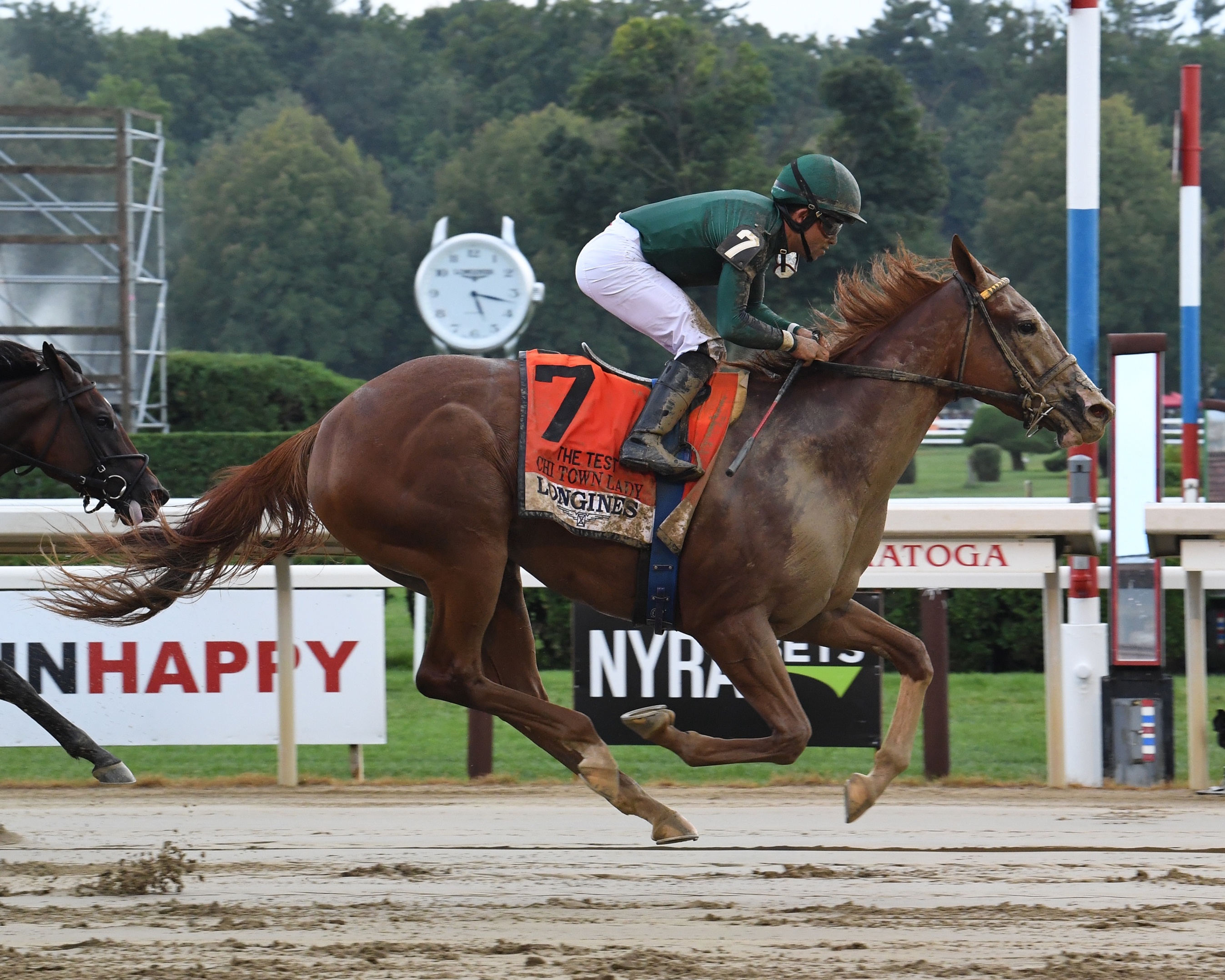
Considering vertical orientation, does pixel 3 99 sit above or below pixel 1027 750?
above

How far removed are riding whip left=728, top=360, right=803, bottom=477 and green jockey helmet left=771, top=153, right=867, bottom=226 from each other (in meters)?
0.40

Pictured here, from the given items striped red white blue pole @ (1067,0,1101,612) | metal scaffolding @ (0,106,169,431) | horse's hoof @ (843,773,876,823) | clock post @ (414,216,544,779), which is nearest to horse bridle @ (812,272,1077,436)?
horse's hoof @ (843,773,876,823)

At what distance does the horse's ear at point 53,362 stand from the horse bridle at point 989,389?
2.36m

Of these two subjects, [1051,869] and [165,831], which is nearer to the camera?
[1051,869]

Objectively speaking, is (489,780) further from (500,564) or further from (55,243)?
(55,243)

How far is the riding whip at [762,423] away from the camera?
4.11 meters

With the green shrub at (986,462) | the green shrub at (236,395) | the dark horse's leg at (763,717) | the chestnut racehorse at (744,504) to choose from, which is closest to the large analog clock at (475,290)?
Result: the green shrub at (236,395)

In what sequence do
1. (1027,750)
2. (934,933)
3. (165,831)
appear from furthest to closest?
(1027,750)
(165,831)
(934,933)

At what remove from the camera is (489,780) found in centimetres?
596

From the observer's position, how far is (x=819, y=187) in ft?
13.6

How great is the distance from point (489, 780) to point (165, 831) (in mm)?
1317

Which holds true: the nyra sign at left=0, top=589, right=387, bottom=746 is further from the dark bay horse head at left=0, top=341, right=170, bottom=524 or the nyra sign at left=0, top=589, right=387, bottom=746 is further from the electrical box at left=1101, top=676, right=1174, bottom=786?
the electrical box at left=1101, top=676, right=1174, bottom=786

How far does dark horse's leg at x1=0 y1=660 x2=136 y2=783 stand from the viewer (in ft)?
15.6

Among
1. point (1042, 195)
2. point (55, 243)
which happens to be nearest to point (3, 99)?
point (1042, 195)
